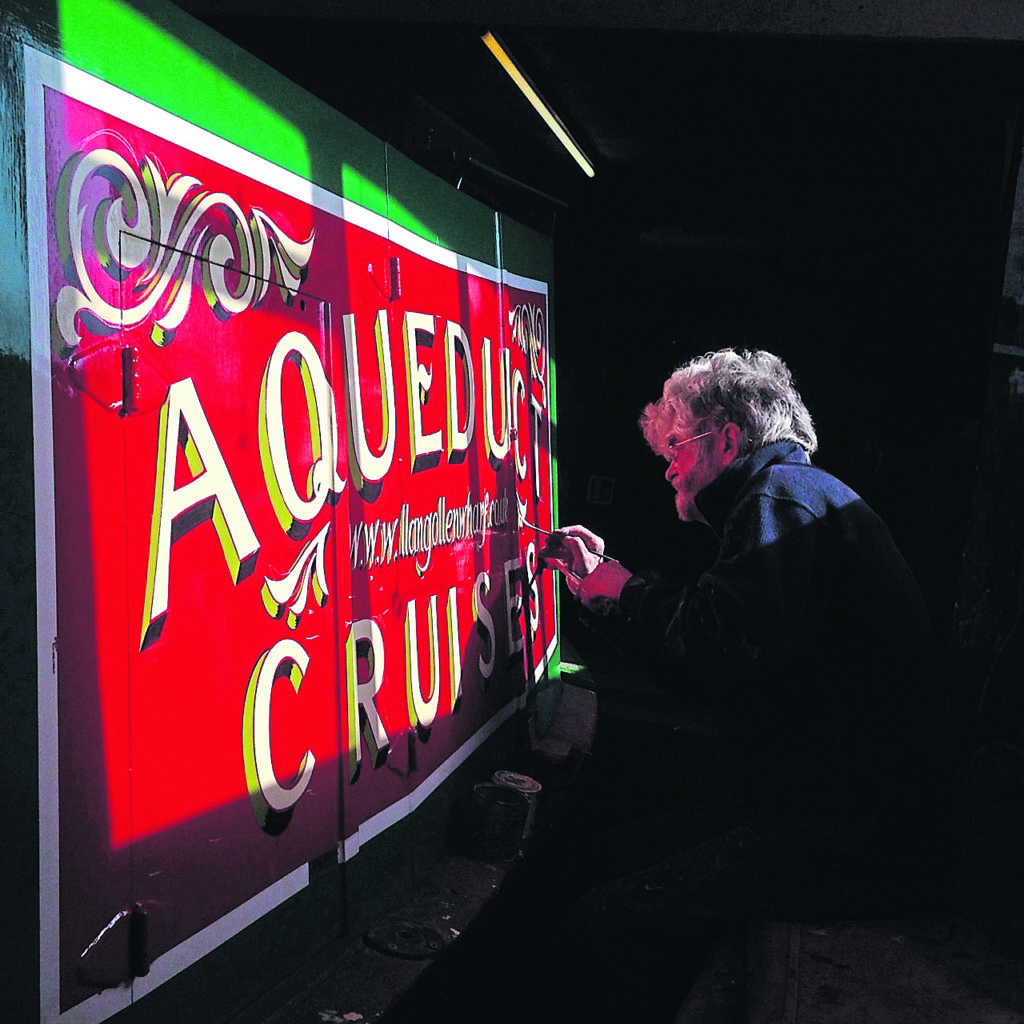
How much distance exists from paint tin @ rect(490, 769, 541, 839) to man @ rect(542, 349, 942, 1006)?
76cm

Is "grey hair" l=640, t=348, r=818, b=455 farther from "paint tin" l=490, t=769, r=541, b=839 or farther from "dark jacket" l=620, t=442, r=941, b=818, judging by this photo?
"paint tin" l=490, t=769, r=541, b=839

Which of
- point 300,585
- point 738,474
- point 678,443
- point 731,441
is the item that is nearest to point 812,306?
point 678,443

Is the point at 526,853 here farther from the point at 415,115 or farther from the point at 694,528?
the point at 694,528

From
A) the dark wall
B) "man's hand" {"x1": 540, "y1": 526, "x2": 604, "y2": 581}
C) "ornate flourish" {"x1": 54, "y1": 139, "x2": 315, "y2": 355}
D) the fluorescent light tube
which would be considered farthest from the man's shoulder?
the dark wall

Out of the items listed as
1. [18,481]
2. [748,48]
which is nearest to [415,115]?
[748,48]

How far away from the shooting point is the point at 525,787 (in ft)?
12.2

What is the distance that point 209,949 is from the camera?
7.19 ft

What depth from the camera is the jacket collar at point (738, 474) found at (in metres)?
2.93

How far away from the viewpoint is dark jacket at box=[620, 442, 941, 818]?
2.59 m

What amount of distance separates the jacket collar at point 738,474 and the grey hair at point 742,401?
0.24 ft

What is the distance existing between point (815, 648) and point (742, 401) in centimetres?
78

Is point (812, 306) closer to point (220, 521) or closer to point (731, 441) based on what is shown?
point (731, 441)

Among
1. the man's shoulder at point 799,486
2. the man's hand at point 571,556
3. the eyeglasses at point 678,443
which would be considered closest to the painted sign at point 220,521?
the man's hand at point 571,556

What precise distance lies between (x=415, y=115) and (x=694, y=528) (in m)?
3.49
